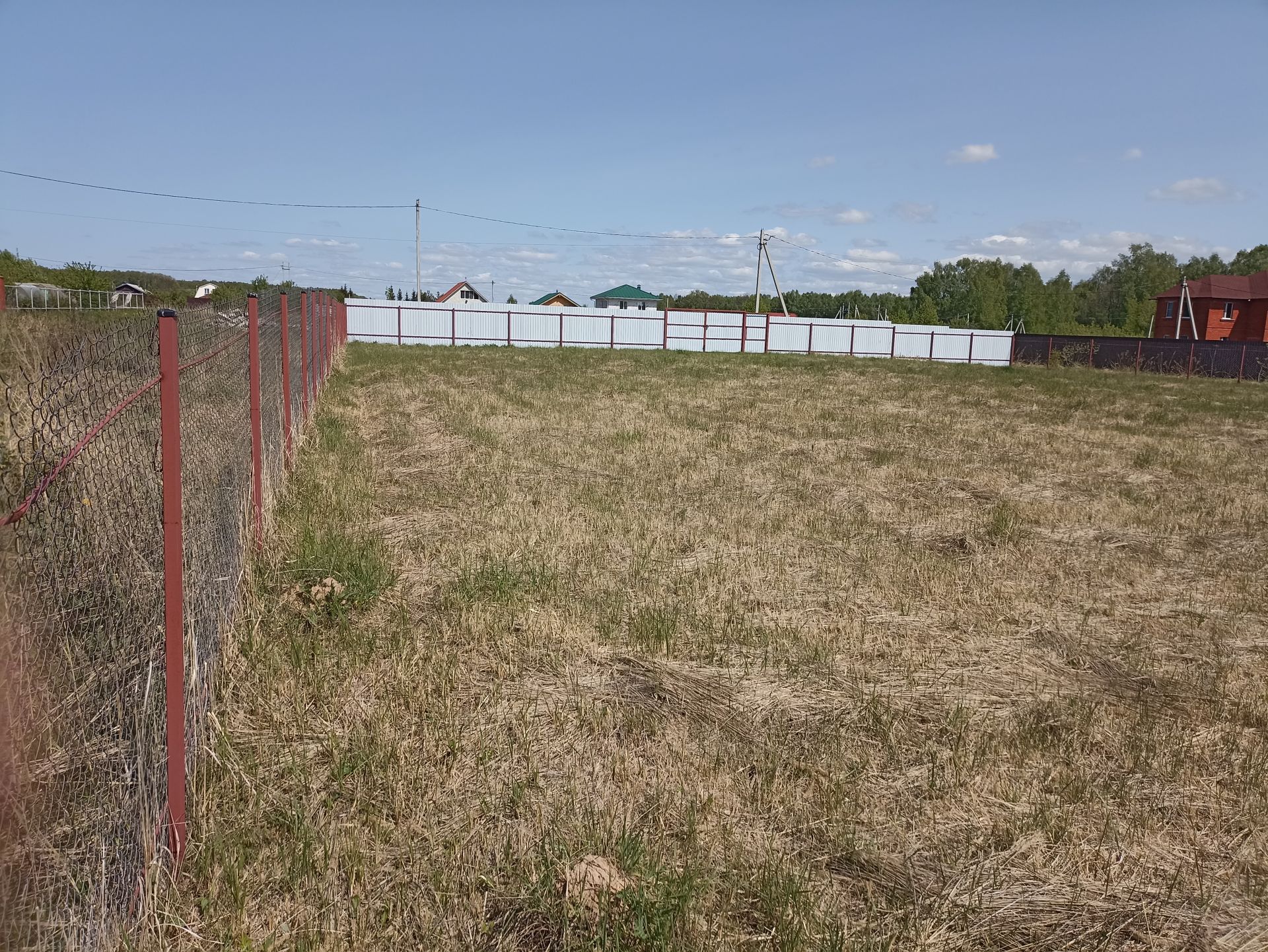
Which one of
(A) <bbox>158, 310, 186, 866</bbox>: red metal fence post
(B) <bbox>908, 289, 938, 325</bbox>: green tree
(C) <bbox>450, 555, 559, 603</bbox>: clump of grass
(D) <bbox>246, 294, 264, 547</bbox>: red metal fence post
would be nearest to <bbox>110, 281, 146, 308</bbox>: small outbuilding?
(D) <bbox>246, 294, 264, 547</bbox>: red metal fence post

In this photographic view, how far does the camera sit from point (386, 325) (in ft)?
140

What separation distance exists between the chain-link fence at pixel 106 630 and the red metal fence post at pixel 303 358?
22.2ft

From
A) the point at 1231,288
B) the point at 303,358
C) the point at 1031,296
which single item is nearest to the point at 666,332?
the point at 303,358

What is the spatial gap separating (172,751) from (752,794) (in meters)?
2.11

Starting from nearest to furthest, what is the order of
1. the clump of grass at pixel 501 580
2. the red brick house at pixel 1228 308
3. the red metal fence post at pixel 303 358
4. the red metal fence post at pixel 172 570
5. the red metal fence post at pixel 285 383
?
the red metal fence post at pixel 172 570 < the clump of grass at pixel 501 580 < the red metal fence post at pixel 285 383 < the red metal fence post at pixel 303 358 < the red brick house at pixel 1228 308

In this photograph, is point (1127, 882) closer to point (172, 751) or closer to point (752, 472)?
point (172, 751)

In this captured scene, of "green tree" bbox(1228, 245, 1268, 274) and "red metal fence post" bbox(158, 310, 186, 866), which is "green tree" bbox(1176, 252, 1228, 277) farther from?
"red metal fence post" bbox(158, 310, 186, 866)

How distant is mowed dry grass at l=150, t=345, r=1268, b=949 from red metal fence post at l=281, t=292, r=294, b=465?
1.35 ft

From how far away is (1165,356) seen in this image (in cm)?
3825

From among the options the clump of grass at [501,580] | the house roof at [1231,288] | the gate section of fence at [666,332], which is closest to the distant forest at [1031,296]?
the house roof at [1231,288]

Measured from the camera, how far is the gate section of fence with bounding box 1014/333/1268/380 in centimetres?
3672

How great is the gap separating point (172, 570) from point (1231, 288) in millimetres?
65236

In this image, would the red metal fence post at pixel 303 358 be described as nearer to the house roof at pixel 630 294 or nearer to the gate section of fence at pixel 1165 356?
the gate section of fence at pixel 1165 356

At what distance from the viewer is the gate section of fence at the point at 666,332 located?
4269 centimetres
